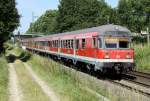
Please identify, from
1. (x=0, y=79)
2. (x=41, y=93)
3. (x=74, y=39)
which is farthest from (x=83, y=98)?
(x=74, y=39)

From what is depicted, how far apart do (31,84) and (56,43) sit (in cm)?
2098

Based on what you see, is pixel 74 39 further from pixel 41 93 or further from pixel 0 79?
pixel 41 93

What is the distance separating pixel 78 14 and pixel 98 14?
4.46 metres

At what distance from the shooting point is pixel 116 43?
75.5 ft

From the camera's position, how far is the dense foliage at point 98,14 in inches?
Answer: 3113

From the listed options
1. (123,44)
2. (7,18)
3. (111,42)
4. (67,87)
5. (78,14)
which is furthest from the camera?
(78,14)

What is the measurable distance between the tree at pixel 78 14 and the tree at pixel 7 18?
157 ft

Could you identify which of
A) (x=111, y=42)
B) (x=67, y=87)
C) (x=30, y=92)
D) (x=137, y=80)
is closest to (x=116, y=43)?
(x=111, y=42)

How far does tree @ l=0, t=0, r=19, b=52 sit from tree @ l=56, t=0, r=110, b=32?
48.0 metres

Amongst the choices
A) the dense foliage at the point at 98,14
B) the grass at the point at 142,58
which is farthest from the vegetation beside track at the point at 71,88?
the dense foliage at the point at 98,14

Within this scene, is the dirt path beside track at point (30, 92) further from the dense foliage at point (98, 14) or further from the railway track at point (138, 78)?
the dense foliage at point (98, 14)

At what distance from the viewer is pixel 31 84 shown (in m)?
18.9

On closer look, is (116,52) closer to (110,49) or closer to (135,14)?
(110,49)

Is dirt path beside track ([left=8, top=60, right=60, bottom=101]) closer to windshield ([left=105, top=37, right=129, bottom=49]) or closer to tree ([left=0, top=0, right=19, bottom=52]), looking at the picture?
windshield ([left=105, top=37, right=129, bottom=49])
